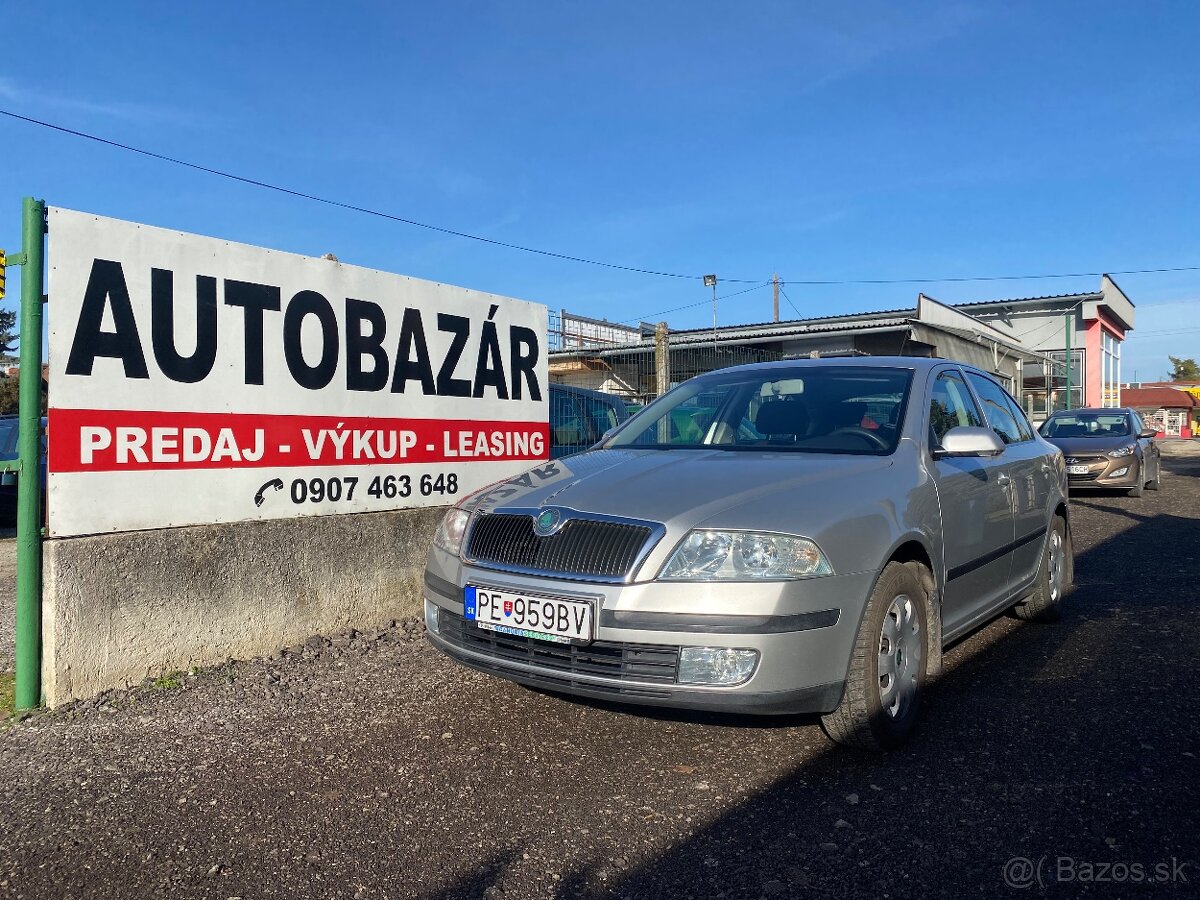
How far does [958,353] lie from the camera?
72.8 ft

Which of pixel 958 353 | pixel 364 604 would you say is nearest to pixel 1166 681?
pixel 364 604

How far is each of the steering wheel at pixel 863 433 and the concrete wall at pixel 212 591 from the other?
118 inches

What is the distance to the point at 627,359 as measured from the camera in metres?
15.5

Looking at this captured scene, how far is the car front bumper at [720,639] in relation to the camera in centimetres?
315

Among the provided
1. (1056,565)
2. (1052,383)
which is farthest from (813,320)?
(1056,565)

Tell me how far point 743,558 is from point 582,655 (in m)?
0.68

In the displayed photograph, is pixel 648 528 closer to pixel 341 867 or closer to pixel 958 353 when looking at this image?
pixel 341 867

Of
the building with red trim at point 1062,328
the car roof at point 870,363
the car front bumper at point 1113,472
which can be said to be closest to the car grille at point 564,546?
the car roof at point 870,363

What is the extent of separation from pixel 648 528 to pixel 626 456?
3.52 feet

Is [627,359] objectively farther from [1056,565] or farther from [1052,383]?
[1052,383]

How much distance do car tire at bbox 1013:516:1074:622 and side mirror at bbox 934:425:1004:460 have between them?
173 centimetres

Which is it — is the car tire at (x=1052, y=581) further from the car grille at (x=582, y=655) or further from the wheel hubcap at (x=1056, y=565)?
the car grille at (x=582, y=655)

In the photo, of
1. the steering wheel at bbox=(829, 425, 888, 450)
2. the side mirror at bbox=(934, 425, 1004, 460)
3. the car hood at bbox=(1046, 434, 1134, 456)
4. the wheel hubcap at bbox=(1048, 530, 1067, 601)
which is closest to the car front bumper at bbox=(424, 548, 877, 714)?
the steering wheel at bbox=(829, 425, 888, 450)

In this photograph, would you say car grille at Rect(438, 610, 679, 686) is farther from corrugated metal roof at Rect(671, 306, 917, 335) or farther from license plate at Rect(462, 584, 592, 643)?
corrugated metal roof at Rect(671, 306, 917, 335)
